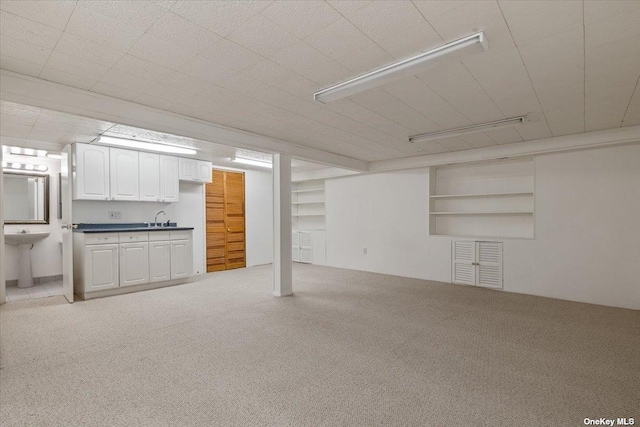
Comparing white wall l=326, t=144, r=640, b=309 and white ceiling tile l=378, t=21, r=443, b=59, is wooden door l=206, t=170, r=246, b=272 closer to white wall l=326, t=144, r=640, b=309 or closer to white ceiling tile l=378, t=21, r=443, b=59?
white wall l=326, t=144, r=640, b=309

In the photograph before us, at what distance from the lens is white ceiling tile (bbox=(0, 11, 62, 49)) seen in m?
1.84

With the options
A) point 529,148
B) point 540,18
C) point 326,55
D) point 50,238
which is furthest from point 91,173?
point 529,148

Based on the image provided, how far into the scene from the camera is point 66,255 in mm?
4551

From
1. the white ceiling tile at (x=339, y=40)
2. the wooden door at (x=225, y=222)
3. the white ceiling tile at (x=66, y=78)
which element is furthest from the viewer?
the wooden door at (x=225, y=222)

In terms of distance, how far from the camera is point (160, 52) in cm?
222

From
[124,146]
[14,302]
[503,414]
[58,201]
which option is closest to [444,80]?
[503,414]

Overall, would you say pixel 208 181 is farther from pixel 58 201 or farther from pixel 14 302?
pixel 14 302

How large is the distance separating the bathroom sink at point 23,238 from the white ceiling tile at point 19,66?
Answer: 380cm

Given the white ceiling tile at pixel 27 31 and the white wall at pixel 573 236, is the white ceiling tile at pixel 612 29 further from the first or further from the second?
the white ceiling tile at pixel 27 31

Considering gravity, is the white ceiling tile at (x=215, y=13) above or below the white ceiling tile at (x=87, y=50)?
above

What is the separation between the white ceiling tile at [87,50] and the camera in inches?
81.2

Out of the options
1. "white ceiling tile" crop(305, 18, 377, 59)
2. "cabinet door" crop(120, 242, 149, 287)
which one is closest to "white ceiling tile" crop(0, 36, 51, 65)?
"white ceiling tile" crop(305, 18, 377, 59)

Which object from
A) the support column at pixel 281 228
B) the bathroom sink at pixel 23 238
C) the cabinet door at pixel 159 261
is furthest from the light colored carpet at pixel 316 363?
the bathroom sink at pixel 23 238

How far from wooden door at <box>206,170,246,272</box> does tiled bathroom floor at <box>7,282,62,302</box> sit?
254 cm
